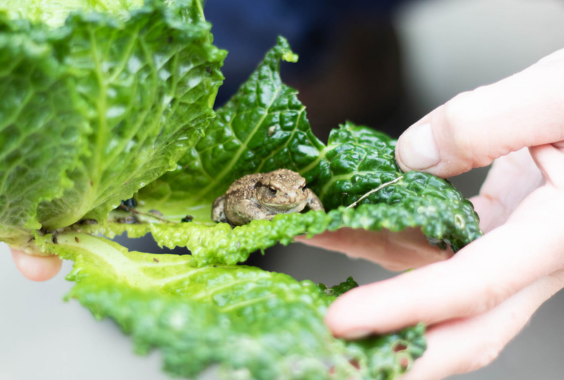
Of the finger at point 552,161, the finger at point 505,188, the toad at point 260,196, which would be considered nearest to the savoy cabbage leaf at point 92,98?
the toad at point 260,196

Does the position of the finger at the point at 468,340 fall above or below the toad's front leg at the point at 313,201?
below

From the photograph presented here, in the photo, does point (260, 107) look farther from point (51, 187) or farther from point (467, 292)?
point (467, 292)

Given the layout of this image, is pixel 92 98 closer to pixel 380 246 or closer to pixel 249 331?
pixel 249 331

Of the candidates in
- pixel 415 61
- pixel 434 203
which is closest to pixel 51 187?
pixel 434 203

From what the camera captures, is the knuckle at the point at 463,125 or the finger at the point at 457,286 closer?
the finger at the point at 457,286

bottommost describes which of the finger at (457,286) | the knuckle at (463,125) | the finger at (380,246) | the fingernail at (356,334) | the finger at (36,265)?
the finger at (36,265)

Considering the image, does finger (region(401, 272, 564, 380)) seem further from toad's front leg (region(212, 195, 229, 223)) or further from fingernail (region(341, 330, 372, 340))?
toad's front leg (region(212, 195, 229, 223))

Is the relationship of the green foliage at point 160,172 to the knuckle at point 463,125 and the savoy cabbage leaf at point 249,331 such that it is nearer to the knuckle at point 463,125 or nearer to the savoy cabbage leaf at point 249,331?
the savoy cabbage leaf at point 249,331

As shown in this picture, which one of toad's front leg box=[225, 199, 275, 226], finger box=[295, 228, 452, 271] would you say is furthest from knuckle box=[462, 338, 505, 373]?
toad's front leg box=[225, 199, 275, 226]

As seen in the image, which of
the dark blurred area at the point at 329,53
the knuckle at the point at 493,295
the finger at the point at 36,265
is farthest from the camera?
the dark blurred area at the point at 329,53
